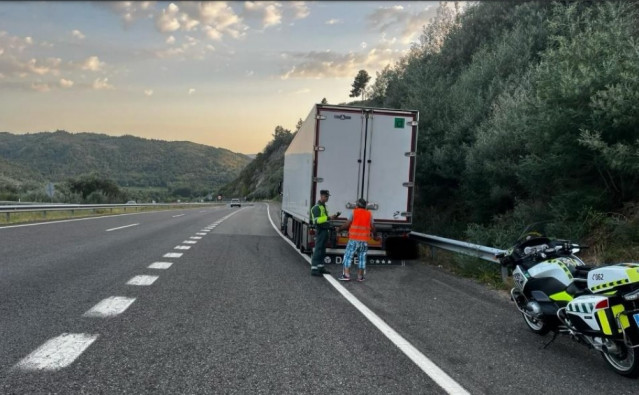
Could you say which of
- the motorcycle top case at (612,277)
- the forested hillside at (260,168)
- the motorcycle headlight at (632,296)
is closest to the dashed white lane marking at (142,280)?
the motorcycle top case at (612,277)

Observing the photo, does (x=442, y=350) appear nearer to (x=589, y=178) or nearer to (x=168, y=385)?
(x=168, y=385)

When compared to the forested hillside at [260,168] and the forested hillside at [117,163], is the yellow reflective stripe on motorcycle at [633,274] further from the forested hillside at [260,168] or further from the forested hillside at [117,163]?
the forested hillside at [260,168]

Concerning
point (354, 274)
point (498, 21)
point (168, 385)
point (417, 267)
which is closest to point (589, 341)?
point (168, 385)

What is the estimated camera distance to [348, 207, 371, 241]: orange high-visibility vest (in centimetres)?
988

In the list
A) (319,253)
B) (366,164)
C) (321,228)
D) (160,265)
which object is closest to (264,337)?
(319,253)

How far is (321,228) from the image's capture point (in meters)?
10.5

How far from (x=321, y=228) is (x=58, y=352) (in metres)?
6.47

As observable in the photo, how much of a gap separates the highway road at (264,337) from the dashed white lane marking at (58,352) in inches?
0.5

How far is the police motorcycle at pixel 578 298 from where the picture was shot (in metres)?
4.32

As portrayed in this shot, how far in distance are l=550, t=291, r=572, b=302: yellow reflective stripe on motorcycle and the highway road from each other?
0.58 meters

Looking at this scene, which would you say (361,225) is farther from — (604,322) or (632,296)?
(632,296)

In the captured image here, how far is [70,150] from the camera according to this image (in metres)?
166

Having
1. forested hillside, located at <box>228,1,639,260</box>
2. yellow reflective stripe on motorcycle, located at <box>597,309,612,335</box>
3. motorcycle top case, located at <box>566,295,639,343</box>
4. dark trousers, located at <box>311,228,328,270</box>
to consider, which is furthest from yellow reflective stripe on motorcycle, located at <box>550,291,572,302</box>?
dark trousers, located at <box>311,228,328,270</box>

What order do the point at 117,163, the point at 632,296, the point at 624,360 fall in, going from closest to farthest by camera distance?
1. the point at 632,296
2. the point at 624,360
3. the point at 117,163
